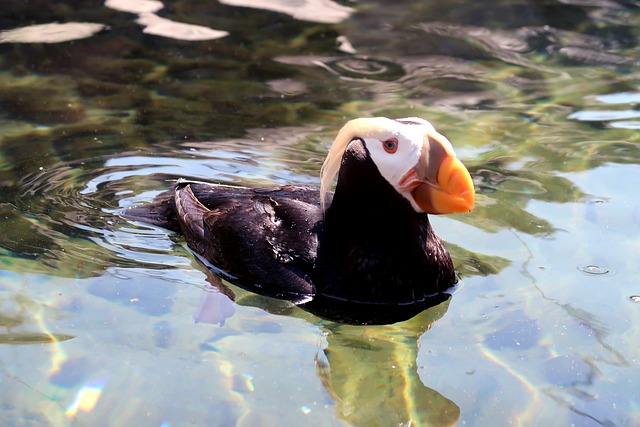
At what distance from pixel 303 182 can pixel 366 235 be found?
1.16 metres

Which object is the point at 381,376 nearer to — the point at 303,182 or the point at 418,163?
the point at 418,163

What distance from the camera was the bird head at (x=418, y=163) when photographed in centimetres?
349

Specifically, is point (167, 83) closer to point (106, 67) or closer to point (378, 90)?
point (106, 67)

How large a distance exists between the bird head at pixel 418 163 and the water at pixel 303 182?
46 cm

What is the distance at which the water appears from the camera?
313 cm

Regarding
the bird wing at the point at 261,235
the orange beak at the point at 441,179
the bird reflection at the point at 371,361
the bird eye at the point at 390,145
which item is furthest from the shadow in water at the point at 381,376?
the bird eye at the point at 390,145

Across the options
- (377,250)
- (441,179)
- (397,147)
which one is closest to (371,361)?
(377,250)

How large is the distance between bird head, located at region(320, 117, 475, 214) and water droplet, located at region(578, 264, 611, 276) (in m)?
0.74

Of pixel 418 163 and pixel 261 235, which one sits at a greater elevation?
pixel 418 163

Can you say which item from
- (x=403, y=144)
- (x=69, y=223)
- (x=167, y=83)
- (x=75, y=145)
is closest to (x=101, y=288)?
(x=69, y=223)

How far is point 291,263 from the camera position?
12.4 ft

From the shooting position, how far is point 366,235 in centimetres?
374

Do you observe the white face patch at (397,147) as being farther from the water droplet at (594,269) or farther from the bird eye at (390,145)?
the water droplet at (594,269)

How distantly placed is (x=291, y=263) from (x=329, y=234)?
0.19 metres
